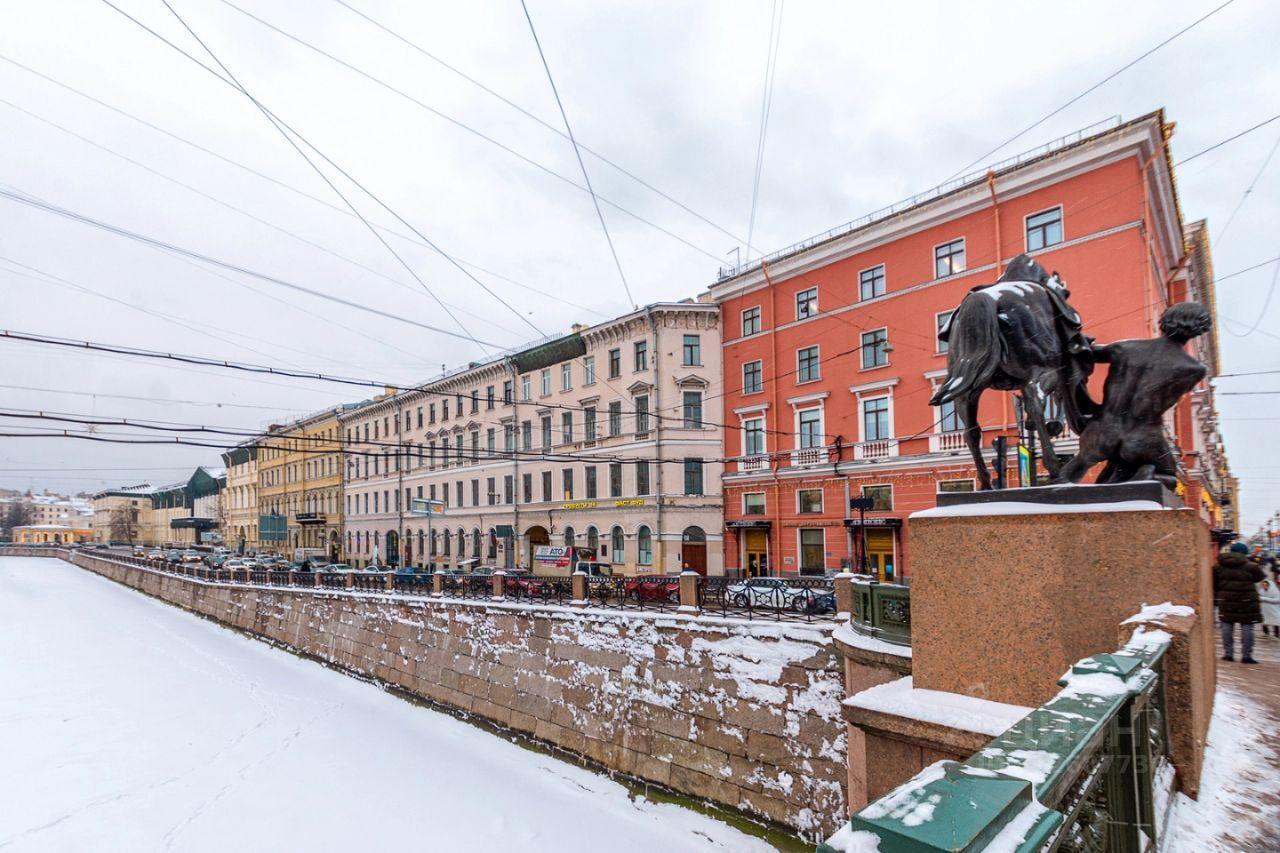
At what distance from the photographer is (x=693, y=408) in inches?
1166

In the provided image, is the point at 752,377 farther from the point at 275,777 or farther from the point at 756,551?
the point at 275,777

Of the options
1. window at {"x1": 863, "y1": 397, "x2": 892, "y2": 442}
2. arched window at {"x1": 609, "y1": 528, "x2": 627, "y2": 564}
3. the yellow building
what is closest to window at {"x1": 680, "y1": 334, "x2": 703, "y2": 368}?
window at {"x1": 863, "y1": 397, "x2": 892, "y2": 442}

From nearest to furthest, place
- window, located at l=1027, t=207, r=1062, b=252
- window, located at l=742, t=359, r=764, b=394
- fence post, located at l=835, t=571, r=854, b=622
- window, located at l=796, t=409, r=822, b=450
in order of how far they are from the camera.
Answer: fence post, located at l=835, t=571, r=854, b=622 → window, located at l=1027, t=207, r=1062, b=252 → window, located at l=796, t=409, r=822, b=450 → window, located at l=742, t=359, r=764, b=394

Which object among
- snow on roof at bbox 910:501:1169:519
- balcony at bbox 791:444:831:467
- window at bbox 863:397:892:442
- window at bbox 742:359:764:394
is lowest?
snow on roof at bbox 910:501:1169:519

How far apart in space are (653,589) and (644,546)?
1500 cm

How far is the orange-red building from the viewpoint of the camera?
62.6ft

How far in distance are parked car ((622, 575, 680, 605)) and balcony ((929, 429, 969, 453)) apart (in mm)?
11979

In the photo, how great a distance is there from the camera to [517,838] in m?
10.7

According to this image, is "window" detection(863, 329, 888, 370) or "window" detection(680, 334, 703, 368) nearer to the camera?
"window" detection(863, 329, 888, 370)

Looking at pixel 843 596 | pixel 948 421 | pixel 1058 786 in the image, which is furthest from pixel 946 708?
pixel 948 421

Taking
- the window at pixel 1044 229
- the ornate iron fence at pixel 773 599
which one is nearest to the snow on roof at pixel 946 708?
the ornate iron fence at pixel 773 599

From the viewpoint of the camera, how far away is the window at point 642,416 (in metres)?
30.2

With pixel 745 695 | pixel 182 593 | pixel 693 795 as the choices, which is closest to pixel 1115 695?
pixel 745 695

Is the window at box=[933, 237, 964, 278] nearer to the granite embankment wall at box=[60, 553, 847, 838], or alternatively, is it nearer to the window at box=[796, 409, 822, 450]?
the window at box=[796, 409, 822, 450]
